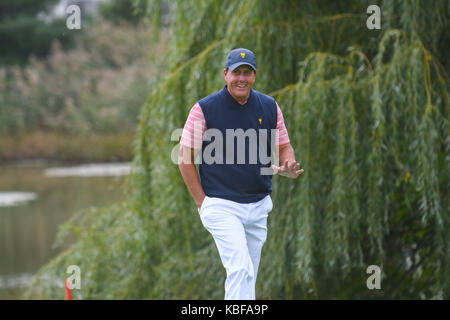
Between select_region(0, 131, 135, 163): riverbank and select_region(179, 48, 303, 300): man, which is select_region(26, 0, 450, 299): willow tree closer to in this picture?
→ select_region(179, 48, 303, 300): man

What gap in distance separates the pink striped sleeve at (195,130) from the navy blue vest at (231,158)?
21mm

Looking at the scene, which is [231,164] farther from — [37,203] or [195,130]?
[37,203]

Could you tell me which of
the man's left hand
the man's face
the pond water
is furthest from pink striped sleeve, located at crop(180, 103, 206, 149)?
the pond water

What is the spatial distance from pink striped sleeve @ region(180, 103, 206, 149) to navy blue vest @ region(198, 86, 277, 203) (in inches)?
0.8

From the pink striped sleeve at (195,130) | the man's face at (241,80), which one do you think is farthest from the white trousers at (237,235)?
the man's face at (241,80)

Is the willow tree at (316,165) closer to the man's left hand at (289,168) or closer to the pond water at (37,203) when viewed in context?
the pond water at (37,203)

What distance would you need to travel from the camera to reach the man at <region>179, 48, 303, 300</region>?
274cm

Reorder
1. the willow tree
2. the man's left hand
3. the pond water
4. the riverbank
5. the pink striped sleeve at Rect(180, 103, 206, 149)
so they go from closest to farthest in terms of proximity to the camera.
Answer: the man's left hand < the pink striped sleeve at Rect(180, 103, 206, 149) < the willow tree < the pond water < the riverbank

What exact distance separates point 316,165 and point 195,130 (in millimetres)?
1751

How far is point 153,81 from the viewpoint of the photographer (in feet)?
19.4

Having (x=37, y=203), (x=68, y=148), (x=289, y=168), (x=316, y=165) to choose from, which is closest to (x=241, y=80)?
(x=289, y=168)

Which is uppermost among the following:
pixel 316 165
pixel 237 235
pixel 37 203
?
pixel 316 165

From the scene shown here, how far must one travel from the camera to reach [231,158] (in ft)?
9.23
